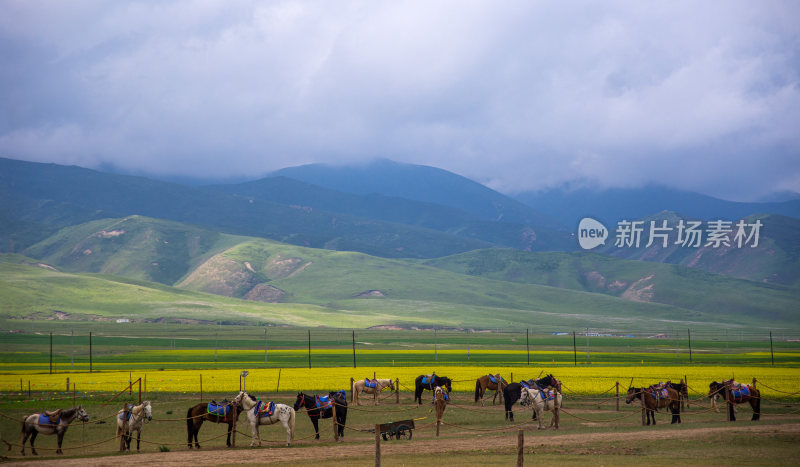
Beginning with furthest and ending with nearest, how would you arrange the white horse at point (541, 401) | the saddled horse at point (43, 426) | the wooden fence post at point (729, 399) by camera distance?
the wooden fence post at point (729, 399) → the white horse at point (541, 401) → the saddled horse at point (43, 426)

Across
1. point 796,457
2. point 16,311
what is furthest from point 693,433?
point 16,311

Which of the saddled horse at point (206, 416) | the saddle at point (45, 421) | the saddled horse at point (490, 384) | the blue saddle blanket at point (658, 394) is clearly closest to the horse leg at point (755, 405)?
the blue saddle blanket at point (658, 394)

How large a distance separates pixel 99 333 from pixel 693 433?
132 metres

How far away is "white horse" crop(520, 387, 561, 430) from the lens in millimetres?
31031

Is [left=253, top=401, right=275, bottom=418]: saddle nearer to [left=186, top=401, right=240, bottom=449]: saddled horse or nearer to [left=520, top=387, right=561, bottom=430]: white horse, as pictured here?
[left=186, top=401, right=240, bottom=449]: saddled horse

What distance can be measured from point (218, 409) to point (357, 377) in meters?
27.4

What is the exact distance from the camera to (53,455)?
26125 mm

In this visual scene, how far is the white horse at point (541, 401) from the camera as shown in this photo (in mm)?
31031

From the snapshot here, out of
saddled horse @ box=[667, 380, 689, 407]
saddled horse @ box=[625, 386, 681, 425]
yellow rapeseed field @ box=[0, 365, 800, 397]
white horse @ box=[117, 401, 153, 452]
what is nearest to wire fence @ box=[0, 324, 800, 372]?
yellow rapeseed field @ box=[0, 365, 800, 397]

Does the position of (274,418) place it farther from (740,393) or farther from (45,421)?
(740,393)

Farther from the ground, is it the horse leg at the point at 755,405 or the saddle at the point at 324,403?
the saddle at the point at 324,403

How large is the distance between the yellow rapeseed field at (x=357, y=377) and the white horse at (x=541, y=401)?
483 inches

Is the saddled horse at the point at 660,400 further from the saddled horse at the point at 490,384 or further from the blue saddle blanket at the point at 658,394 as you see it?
the saddled horse at the point at 490,384

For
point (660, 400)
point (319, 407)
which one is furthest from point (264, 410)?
point (660, 400)
